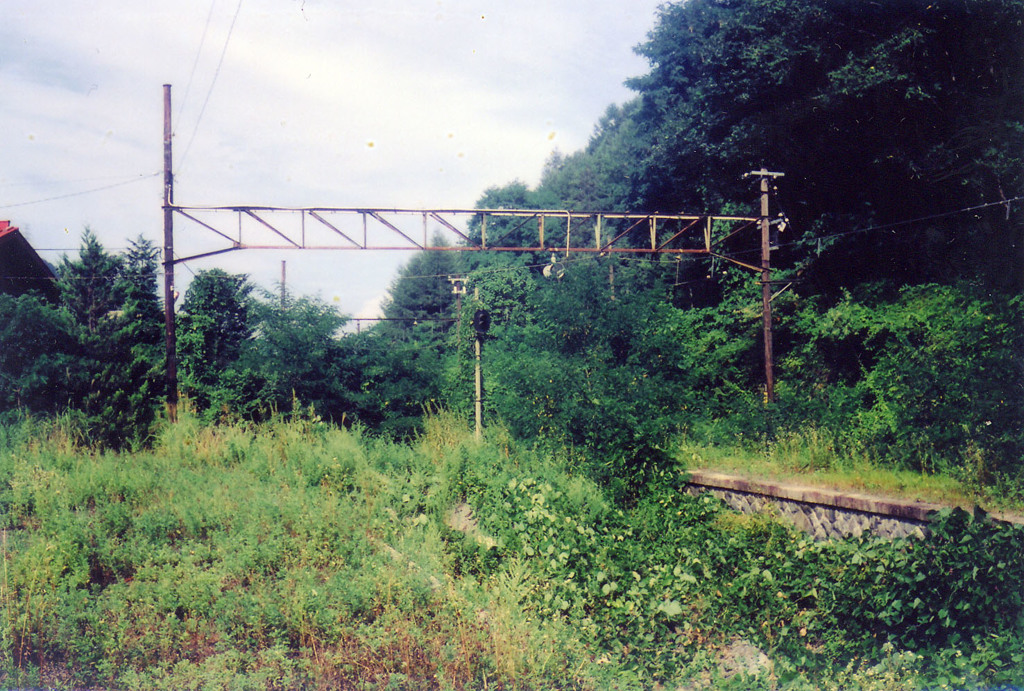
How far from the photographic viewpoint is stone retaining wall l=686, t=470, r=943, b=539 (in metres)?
7.62

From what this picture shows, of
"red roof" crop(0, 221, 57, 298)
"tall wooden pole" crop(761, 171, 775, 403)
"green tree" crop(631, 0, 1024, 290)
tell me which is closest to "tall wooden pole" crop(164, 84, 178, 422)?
"red roof" crop(0, 221, 57, 298)

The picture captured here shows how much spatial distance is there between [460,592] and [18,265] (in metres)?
22.8

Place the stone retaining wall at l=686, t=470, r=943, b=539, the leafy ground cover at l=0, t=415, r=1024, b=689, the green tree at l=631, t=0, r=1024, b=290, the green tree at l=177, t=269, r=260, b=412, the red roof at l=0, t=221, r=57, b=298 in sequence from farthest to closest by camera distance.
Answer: the red roof at l=0, t=221, r=57, b=298 < the green tree at l=177, t=269, r=260, b=412 < the green tree at l=631, t=0, r=1024, b=290 < the stone retaining wall at l=686, t=470, r=943, b=539 < the leafy ground cover at l=0, t=415, r=1024, b=689

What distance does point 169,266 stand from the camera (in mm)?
14344

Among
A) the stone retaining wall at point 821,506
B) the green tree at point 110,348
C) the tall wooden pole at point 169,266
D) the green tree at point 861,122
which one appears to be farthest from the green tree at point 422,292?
the stone retaining wall at point 821,506

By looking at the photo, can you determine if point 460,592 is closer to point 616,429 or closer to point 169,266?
point 616,429

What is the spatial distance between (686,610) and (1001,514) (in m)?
4.09

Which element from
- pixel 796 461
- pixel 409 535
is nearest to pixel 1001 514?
pixel 796 461

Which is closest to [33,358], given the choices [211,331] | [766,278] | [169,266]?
[169,266]

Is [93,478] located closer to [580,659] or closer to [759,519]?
[580,659]

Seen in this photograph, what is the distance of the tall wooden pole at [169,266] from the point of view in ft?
46.9

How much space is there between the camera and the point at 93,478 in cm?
863

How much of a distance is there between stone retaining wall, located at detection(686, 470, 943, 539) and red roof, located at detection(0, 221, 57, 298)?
18257mm

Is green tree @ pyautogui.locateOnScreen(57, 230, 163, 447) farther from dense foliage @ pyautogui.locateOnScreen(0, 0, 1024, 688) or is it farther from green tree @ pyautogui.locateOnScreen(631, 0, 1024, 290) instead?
green tree @ pyautogui.locateOnScreen(631, 0, 1024, 290)
